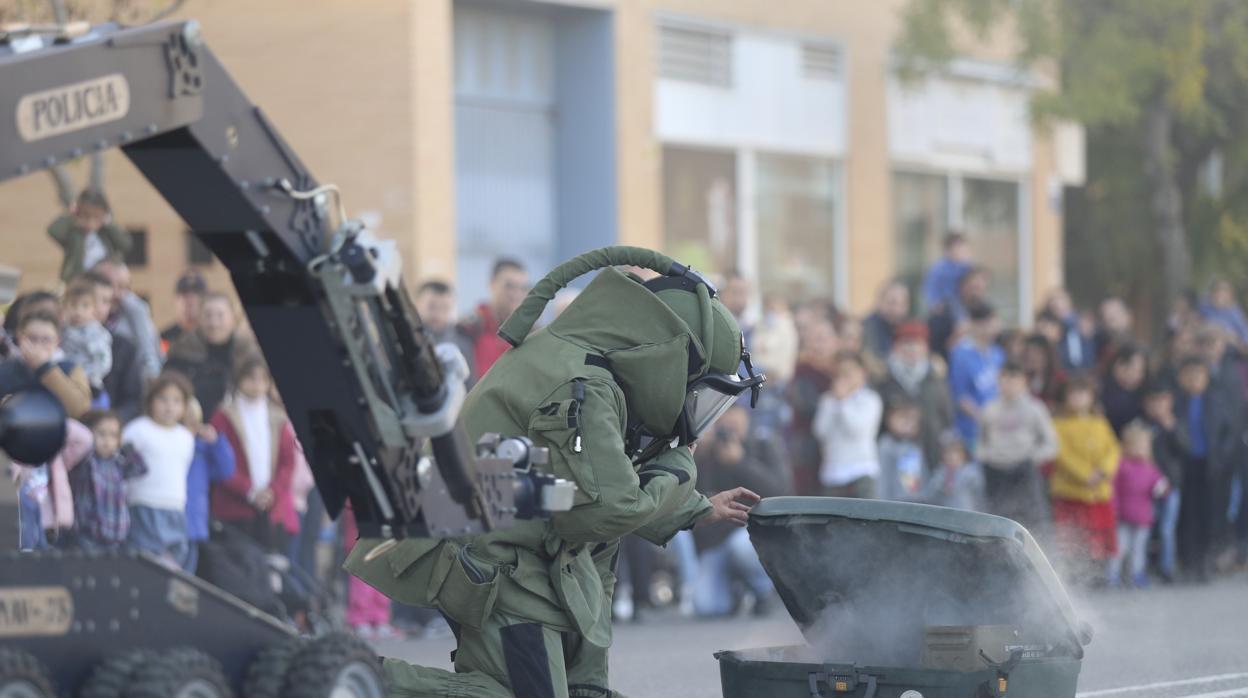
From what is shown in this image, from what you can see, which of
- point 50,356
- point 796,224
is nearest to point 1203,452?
point 796,224

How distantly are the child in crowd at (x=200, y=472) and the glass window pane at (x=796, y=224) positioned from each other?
12464 mm

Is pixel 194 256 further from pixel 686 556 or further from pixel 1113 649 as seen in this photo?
pixel 1113 649

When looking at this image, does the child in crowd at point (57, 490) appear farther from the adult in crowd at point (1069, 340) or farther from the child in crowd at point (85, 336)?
the adult in crowd at point (1069, 340)

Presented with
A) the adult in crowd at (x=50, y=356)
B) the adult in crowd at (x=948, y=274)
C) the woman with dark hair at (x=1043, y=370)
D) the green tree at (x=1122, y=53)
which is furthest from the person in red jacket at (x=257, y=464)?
the green tree at (x=1122, y=53)

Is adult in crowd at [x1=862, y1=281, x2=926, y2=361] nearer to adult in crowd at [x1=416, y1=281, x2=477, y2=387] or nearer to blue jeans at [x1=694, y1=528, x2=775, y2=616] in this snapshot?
blue jeans at [x1=694, y1=528, x2=775, y2=616]

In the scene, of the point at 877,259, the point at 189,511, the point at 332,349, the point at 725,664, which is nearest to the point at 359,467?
the point at 332,349

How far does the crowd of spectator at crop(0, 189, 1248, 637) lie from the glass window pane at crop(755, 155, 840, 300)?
492 centimetres

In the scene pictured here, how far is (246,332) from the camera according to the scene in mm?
12516

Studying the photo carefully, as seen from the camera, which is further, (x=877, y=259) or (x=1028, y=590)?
(x=877, y=259)

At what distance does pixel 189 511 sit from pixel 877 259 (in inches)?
600

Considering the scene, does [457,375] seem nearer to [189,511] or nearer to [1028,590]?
[1028,590]

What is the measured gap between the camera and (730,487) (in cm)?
1352

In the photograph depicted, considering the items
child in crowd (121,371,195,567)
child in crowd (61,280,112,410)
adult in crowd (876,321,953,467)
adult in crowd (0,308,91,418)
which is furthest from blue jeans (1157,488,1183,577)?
adult in crowd (0,308,91,418)

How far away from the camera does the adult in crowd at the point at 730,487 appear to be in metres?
13.7
